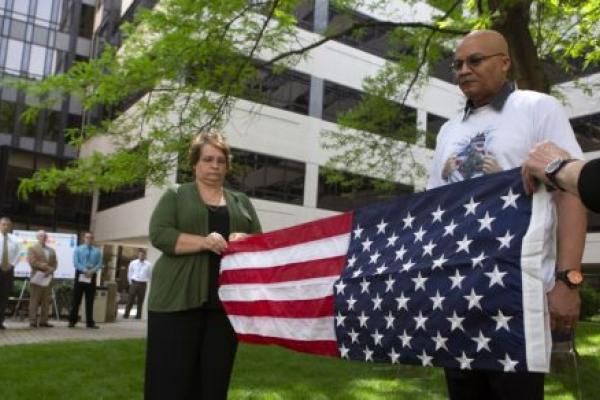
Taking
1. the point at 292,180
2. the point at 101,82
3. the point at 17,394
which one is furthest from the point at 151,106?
the point at 292,180

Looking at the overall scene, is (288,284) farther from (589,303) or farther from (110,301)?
(589,303)

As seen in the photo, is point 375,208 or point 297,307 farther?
point 297,307

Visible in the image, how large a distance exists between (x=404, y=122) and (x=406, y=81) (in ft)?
2.90

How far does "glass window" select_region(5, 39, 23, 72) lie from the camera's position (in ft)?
118

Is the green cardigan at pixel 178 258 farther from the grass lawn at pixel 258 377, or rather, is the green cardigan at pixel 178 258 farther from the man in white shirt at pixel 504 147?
the grass lawn at pixel 258 377

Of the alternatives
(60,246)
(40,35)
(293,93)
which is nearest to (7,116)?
(40,35)

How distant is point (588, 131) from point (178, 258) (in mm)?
30953

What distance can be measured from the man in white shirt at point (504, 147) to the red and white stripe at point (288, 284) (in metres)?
0.89

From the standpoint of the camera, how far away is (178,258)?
4.13m

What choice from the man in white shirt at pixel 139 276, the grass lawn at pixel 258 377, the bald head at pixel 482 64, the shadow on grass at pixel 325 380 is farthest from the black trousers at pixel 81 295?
the bald head at pixel 482 64

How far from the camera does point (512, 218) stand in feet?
8.90

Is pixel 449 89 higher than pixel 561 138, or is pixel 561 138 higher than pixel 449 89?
pixel 449 89

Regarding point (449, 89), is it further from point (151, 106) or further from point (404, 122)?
point (151, 106)

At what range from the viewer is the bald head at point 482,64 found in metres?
3.00
